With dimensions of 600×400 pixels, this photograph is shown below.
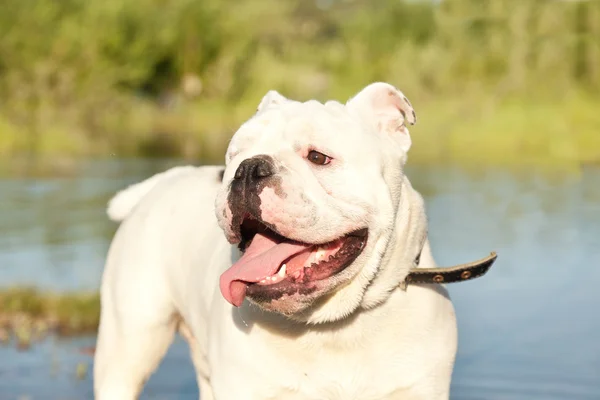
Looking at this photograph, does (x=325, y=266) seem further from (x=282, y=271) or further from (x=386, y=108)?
(x=386, y=108)

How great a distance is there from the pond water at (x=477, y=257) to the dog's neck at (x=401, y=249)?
3273mm

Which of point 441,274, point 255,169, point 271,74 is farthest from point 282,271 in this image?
point 271,74

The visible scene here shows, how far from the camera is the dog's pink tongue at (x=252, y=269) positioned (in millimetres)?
4266

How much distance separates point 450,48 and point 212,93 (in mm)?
6849

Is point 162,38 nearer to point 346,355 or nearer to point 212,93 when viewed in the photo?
point 212,93

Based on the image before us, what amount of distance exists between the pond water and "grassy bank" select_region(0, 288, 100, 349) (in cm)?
26

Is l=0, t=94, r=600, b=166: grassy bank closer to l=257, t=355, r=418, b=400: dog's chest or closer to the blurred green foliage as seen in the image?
the blurred green foliage

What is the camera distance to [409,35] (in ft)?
110

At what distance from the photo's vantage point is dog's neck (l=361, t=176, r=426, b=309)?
4539 mm

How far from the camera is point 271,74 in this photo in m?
32.9

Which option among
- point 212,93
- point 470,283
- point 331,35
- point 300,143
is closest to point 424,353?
point 300,143

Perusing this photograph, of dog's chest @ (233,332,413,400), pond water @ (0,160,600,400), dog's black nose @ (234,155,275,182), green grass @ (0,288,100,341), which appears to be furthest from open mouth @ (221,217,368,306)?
green grass @ (0,288,100,341)

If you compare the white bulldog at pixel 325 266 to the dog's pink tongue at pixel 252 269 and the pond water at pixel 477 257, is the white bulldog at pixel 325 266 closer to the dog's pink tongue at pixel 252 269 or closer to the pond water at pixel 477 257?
the dog's pink tongue at pixel 252 269

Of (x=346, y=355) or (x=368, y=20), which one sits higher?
(x=346, y=355)
